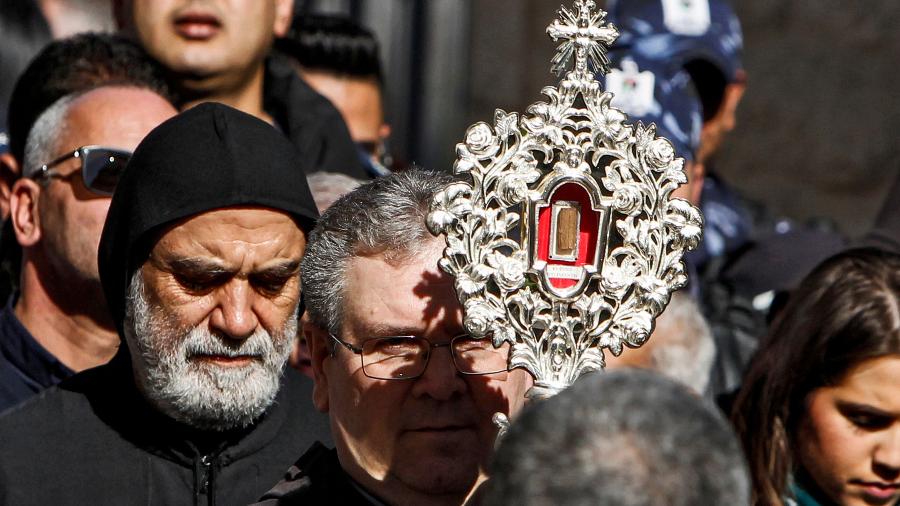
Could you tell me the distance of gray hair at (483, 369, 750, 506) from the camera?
184cm

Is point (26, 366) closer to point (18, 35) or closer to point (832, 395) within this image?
point (832, 395)

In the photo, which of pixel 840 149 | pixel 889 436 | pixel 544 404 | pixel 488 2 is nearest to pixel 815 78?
pixel 840 149

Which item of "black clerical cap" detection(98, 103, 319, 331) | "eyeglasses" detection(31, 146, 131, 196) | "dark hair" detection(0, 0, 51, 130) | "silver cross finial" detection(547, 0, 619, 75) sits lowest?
"dark hair" detection(0, 0, 51, 130)

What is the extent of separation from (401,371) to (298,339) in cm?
123

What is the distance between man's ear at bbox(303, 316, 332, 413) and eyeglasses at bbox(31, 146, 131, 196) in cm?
91

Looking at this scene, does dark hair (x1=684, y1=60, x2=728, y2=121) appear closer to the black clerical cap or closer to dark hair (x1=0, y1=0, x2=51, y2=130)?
the black clerical cap

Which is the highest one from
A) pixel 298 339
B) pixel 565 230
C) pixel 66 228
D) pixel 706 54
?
pixel 565 230

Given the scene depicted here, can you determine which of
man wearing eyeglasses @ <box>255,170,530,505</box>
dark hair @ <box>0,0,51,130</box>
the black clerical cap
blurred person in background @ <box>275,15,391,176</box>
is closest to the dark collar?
the black clerical cap

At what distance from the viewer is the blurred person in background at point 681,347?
4019 millimetres

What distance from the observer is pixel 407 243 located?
9.39ft

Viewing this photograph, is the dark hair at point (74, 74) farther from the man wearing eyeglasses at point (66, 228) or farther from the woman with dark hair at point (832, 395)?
the woman with dark hair at point (832, 395)

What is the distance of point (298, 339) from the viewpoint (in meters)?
4.04

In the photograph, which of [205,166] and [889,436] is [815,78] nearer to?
[889,436]

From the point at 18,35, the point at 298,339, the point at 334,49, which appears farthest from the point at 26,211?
the point at 18,35
